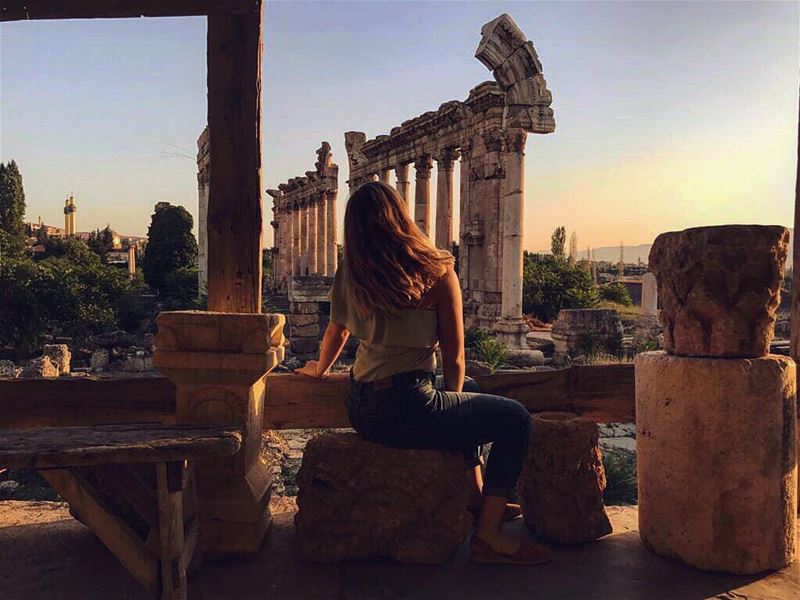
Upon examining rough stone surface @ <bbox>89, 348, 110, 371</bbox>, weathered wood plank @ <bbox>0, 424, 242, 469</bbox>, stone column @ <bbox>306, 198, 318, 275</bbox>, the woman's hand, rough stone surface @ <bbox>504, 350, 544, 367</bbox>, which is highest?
stone column @ <bbox>306, 198, 318, 275</bbox>

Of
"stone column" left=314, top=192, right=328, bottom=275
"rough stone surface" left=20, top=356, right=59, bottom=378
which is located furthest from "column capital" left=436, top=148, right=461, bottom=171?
"rough stone surface" left=20, top=356, right=59, bottom=378

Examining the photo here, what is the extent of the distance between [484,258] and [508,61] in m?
5.97

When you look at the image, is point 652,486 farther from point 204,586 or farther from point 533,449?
point 204,586

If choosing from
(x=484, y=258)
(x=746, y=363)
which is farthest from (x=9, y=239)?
(x=746, y=363)

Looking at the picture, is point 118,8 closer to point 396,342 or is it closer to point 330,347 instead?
point 330,347

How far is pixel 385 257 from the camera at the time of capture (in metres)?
2.95

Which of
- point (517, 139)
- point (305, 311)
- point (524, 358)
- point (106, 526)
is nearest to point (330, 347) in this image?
point (106, 526)

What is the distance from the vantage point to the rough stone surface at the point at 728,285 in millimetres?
3107

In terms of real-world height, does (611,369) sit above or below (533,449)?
above

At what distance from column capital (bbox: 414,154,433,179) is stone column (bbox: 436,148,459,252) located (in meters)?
1.26

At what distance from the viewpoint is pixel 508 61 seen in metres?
17.0

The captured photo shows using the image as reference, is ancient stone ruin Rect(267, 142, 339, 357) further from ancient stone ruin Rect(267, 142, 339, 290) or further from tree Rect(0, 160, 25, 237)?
tree Rect(0, 160, 25, 237)

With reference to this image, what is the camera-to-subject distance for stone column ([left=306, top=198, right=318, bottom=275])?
111 ft

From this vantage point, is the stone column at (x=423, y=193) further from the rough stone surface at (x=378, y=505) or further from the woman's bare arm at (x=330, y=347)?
the rough stone surface at (x=378, y=505)
